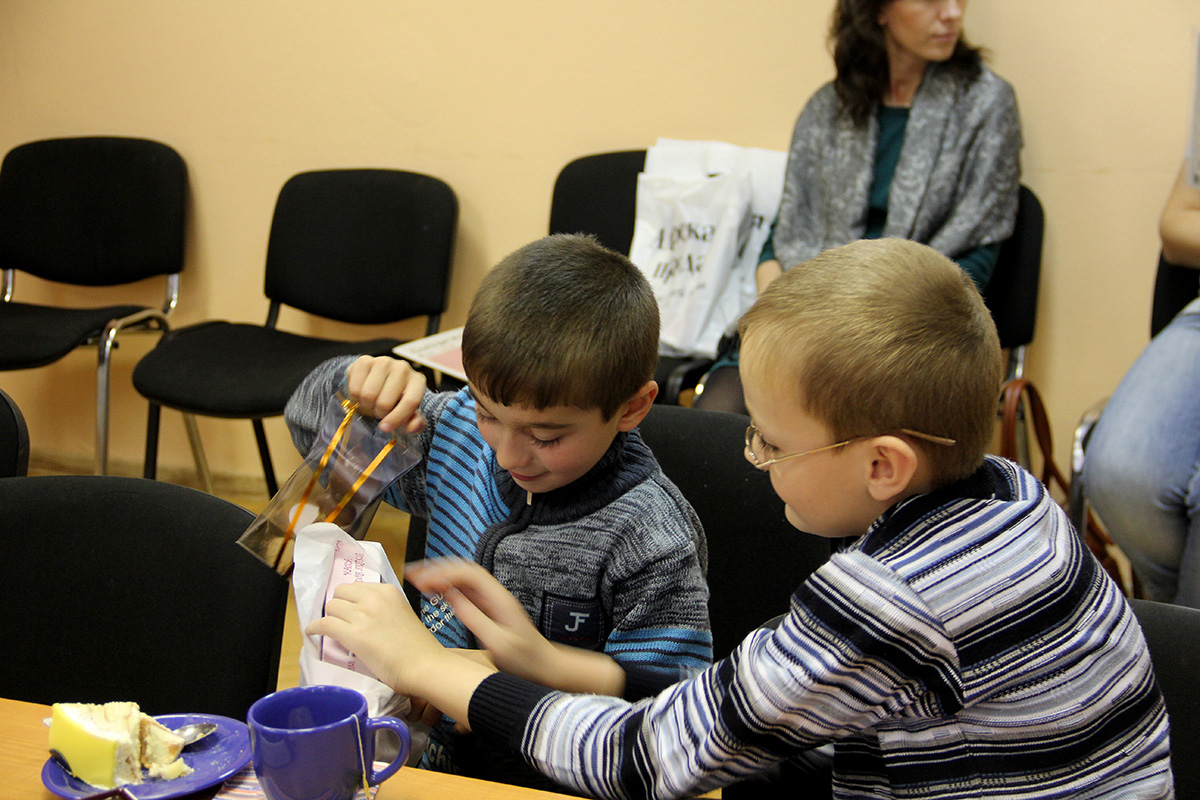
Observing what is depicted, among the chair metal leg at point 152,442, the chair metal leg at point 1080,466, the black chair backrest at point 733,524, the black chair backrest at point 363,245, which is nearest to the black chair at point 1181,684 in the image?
the black chair backrest at point 733,524

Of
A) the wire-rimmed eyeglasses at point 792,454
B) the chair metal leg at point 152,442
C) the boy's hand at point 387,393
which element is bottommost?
the chair metal leg at point 152,442

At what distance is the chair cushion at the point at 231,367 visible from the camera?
2.14m

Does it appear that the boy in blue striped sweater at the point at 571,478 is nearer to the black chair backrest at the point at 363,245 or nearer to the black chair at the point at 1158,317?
the black chair at the point at 1158,317

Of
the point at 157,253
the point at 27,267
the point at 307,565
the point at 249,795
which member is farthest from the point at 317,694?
the point at 27,267

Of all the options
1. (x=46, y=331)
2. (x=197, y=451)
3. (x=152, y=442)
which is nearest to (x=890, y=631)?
(x=152, y=442)

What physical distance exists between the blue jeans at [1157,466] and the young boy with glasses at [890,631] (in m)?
0.93

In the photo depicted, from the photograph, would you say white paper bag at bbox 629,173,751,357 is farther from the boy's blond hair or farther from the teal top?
the boy's blond hair

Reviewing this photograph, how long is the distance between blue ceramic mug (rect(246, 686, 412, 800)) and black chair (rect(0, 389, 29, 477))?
72cm

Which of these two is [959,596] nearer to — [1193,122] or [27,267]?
[1193,122]

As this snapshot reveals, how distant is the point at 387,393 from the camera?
1027 millimetres

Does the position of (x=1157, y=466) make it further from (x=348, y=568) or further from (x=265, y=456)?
(x=265, y=456)

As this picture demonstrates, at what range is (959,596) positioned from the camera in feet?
2.15

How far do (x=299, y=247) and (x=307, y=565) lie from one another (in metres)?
1.97

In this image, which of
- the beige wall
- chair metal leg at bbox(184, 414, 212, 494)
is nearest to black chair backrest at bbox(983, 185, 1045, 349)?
the beige wall
